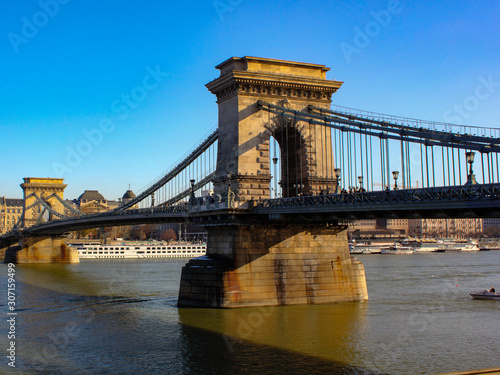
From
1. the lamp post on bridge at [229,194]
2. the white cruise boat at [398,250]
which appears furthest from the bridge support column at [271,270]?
the white cruise boat at [398,250]

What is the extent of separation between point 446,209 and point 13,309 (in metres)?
28.7

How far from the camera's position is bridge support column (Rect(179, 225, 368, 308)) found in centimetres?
3434

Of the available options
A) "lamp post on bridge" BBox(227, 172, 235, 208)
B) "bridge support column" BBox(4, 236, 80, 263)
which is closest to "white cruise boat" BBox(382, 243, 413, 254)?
"bridge support column" BBox(4, 236, 80, 263)

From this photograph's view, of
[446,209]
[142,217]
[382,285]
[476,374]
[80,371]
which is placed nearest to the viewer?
[476,374]

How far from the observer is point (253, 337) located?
27812 millimetres

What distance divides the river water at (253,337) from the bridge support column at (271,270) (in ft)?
3.13

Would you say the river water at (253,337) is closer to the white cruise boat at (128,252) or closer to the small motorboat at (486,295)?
the small motorboat at (486,295)

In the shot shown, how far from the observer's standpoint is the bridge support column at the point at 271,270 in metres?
34.3

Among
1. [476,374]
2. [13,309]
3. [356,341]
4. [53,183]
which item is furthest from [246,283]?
[53,183]

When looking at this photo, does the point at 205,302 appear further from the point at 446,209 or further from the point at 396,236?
the point at 396,236

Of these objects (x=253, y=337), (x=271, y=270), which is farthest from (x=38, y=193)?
(x=253, y=337)

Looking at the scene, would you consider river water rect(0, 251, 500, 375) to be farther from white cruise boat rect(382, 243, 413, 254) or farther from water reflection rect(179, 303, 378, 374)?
white cruise boat rect(382, 243, 413, 254)

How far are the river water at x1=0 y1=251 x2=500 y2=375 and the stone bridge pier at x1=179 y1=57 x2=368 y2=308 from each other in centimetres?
130

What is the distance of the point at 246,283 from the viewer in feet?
113
